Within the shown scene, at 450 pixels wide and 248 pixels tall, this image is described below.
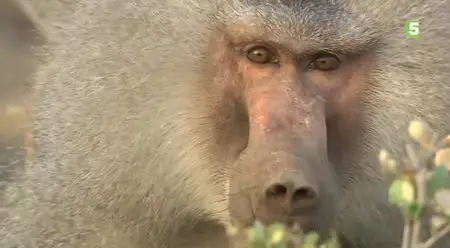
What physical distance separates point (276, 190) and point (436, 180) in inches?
27.8

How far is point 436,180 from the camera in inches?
58.3

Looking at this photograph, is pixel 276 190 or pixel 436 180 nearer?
pixel 436 180

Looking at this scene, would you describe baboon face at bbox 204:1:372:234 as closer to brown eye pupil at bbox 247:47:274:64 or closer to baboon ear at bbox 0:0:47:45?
brown eye pupil at bbox 247:47:274:64

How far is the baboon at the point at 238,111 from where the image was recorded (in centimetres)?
226

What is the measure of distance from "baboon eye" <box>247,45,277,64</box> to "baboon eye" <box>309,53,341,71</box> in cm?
10

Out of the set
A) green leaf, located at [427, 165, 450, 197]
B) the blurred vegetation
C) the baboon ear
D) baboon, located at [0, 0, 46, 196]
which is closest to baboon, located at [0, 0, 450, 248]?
the blurred vegetation

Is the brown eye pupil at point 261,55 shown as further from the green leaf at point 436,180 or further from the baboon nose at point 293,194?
the green leaf at point 436,180

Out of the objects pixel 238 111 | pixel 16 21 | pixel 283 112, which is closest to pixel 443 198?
pixel 283 112

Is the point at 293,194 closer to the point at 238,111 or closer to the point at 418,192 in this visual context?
the point at 238,111

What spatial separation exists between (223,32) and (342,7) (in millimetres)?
303

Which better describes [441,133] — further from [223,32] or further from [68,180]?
[68,180]

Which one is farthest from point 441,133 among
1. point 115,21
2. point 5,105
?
point 5,105

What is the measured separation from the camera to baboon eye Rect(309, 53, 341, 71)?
241 centimetres

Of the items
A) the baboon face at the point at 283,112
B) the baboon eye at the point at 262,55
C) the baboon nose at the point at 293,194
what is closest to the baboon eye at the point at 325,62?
the baboon face at the point at 283,112
